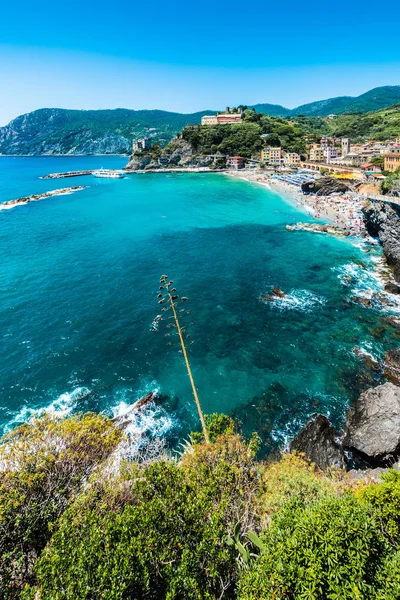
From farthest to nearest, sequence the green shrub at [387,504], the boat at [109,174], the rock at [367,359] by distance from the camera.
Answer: the boat at [109,174] → the rock at [367,359] → the green shrub at [387,504]

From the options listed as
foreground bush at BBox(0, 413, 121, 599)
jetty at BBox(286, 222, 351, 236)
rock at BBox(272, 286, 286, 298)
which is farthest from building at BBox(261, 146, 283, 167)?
foreground bush at BBox(0, 413, 121, 599)

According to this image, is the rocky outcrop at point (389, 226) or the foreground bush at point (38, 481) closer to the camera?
the foreground bush at point (38, 481)

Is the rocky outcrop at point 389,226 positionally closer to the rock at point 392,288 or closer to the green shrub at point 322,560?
the rock at point 392,288

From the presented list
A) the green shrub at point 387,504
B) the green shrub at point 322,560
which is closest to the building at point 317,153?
the green shrub at point 387,504

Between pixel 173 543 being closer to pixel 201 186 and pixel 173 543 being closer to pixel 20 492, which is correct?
pixel 20 492

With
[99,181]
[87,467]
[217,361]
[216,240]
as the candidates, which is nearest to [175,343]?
[217,361]

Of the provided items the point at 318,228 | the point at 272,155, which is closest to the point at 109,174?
the point at 272,155
